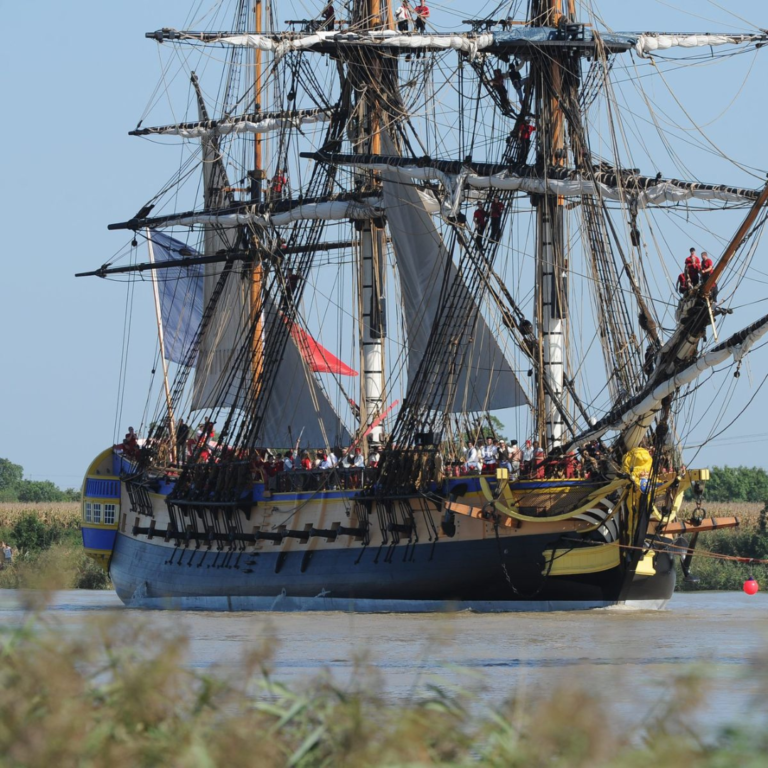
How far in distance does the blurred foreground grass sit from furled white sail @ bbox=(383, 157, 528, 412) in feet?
87.9

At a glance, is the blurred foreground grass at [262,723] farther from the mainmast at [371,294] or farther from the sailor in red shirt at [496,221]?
the mainmast at [371,294]

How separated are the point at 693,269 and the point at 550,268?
9250mm

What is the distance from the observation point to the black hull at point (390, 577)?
102 ft

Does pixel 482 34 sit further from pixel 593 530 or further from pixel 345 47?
pixel 593 530

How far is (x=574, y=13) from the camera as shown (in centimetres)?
3797

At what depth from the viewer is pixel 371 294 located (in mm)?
40812

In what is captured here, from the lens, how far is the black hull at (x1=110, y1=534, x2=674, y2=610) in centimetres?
3119

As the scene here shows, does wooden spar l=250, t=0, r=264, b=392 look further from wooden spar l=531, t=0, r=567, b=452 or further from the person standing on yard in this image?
wooden spar l=531, t=0, r=567, b=452

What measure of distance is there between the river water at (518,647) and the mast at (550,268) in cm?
489

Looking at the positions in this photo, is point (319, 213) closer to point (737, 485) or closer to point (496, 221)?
point (496, 221)

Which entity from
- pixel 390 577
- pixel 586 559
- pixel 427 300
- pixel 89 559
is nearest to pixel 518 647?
pixel 586 559

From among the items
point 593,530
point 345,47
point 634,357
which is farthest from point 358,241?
point 593,530

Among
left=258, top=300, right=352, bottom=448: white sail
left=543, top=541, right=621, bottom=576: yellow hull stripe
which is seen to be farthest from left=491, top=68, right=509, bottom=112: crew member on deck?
left=543, top=541, right=621, bottom=576: yellow hull stripe

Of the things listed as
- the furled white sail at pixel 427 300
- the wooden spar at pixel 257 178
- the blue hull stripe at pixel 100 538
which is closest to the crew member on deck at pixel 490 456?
the furled white sail at pixel 427 300
